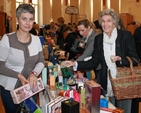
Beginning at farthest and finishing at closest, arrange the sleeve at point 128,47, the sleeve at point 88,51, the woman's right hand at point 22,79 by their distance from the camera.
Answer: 1. the sleeve at point 88,51
2. the sleeve at point 128,47
3. the woman's right hand at point 22,79

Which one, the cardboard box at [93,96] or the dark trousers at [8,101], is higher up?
the cardboard box at [93,96]

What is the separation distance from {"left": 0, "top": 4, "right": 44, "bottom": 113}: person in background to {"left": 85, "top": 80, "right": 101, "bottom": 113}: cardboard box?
482 mm

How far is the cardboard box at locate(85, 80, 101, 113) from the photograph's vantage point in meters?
1.36

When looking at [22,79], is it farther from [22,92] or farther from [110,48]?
[110,48]

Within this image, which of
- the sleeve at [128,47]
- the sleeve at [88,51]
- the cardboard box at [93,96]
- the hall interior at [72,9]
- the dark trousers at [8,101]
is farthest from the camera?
the hall interior at [72,9]

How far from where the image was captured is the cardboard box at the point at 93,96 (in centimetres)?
136

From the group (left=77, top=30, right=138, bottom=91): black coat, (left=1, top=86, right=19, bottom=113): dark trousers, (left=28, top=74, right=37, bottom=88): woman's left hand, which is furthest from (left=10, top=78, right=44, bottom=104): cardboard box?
(left=77, top=30, right=138, bottom=91): black coat

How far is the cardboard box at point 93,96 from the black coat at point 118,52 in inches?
24.6

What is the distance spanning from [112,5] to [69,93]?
360 inches

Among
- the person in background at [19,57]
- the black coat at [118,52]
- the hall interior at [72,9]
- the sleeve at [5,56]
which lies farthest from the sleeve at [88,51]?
the hall interior at [72,9]

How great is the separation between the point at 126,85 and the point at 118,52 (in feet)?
1.44

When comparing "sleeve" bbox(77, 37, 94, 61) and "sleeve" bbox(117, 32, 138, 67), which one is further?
"sleeve" bbox(77, 37, 94, 61)

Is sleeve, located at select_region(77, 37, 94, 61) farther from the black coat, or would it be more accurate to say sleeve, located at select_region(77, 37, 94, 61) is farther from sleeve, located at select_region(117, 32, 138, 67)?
sleeve, located at select_region(117, 32, 138, 67)

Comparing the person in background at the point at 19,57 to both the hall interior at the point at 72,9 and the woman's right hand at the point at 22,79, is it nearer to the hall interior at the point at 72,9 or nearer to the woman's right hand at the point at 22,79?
the woman's right hand at the point at 22,79
